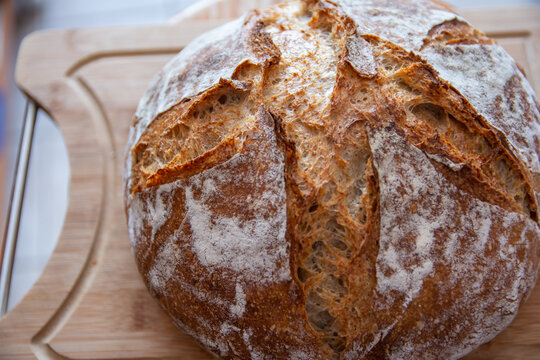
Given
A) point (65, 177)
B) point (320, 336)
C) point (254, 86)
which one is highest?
point (254, 86)

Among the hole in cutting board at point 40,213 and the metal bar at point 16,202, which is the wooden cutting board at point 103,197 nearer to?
the metal bar at point 16,202

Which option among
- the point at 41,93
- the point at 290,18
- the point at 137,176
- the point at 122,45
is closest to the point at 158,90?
the point at 137,176

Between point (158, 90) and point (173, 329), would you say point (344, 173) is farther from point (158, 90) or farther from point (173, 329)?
point (173, 329)

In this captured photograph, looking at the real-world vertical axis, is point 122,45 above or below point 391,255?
above

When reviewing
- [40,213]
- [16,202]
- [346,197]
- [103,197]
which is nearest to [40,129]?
[40,213]

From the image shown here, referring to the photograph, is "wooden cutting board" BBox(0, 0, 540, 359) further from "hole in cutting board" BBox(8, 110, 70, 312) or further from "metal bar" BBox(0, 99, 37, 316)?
"hole in cutting board" BBox(8, 110, 70, 312)

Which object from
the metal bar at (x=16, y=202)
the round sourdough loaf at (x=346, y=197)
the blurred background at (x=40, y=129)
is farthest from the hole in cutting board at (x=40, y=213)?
the round sourdough loaf at (x=346, y=197)
